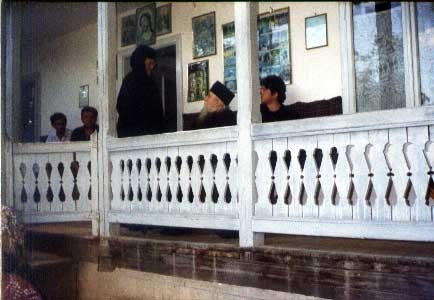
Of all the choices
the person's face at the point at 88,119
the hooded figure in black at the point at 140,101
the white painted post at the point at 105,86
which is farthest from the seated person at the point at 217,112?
the person's face at the point at 88,119

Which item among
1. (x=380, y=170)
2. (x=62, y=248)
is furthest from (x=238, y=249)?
(x=62, y=248)

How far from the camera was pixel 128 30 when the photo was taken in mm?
8633

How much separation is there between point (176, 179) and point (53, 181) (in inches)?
67.7

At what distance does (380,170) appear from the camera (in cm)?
Result: 347

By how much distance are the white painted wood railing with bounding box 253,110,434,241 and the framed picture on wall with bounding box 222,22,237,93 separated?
300 centimetres

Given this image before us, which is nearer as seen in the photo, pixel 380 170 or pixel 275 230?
pixel 380 170

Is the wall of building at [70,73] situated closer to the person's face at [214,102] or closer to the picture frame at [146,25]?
the picture frame at [146,25]

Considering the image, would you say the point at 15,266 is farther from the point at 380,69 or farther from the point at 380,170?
the point at 380,69

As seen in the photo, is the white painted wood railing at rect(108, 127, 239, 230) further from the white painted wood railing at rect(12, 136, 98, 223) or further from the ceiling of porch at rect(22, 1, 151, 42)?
the ceiling of porch at rect(22, 1, 151, 42)

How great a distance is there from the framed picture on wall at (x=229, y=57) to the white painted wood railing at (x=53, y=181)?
7.44 ft

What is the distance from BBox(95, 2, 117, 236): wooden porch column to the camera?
5312 mm

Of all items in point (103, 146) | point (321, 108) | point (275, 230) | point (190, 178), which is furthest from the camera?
point (321, 108)

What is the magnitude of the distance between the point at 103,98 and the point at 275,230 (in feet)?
7.75

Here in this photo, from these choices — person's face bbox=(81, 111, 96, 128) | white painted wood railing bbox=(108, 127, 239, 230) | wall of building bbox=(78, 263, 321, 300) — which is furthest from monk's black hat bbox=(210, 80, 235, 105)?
person's face bbox=(81, 111, 96, 128)
